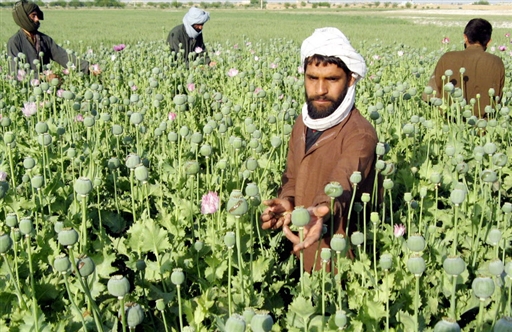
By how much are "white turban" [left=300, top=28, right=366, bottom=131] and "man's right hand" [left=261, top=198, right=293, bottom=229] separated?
0.32 metres

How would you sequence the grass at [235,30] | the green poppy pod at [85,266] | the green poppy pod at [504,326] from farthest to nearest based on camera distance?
the grass at [235,30] < the green poppy pod at [85,266] < the green poppy pod at [504,326]

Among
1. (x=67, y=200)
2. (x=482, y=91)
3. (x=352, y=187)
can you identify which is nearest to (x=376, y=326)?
(x=352, y=187)

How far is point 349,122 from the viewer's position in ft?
6.95

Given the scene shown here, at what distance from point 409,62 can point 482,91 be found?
2.61 metres

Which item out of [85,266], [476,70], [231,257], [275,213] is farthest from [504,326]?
[476,70]

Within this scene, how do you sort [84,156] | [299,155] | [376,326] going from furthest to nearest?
[84,156] < [299,155] < [376,326]

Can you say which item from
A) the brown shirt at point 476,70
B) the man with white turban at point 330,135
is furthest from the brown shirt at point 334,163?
the brown shirt at point 476,70

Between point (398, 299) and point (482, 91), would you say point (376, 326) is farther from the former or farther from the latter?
point (482, 91)

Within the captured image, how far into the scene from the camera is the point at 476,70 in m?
4.36

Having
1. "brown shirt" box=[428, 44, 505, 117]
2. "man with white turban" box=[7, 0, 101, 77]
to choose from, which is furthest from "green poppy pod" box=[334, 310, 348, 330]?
"man with white turban" box=[7, 0, 101, 77]

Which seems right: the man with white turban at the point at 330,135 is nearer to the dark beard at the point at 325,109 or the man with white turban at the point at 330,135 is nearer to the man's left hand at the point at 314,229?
the dark beard at the point at 325,109

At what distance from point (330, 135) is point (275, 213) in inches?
14.6

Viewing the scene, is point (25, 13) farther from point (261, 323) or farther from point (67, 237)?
point (261, 323)

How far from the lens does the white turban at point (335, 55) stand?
2.03 m
